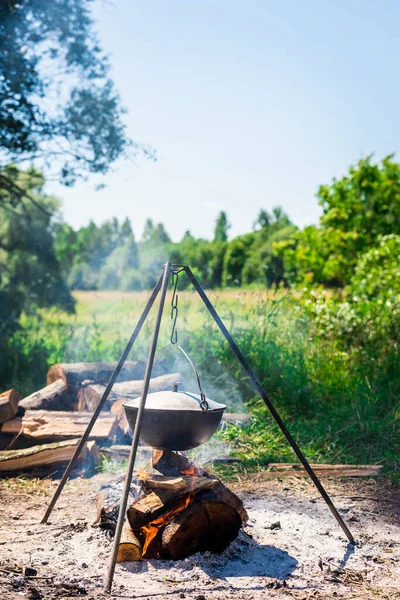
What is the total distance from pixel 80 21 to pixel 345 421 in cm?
652

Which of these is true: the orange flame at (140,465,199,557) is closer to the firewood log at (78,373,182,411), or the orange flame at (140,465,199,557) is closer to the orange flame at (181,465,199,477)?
the orange flame at (181,465,199,477)

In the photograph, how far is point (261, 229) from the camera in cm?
2086

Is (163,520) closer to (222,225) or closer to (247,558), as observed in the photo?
(247,558)

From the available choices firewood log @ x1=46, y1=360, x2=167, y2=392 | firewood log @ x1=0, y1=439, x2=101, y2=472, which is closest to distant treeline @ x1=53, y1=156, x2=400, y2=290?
firewood log @ x1=46, y1=360, x2=167, y2=392

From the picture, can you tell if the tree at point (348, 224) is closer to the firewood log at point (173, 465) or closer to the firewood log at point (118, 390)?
the firewood log at point (118, 390)

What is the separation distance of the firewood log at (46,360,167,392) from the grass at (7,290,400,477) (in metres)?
0.37

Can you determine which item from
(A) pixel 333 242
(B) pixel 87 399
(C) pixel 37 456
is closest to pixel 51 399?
(B) pixel 87 399

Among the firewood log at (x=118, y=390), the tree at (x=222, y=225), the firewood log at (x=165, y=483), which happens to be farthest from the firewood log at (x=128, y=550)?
the tree at (x=222, y=225)

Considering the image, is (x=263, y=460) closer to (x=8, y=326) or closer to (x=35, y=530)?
(x=35, y=530)

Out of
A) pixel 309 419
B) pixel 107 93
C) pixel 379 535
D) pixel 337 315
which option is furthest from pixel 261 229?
pixel 379 535

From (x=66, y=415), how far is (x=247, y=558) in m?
2.65

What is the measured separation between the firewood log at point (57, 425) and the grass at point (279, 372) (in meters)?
1.09

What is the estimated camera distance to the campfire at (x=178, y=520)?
8.87ft

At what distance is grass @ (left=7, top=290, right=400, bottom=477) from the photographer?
489cm
